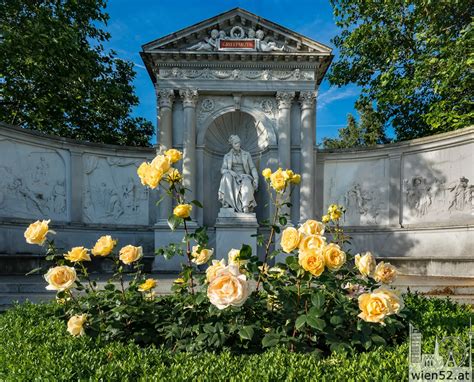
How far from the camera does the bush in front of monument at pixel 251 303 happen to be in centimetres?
254

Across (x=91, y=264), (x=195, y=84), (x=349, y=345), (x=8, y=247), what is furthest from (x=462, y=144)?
(x=8, y=247)

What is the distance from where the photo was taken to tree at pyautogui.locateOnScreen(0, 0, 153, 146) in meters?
14.3

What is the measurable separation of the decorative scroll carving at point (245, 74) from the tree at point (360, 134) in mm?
17013

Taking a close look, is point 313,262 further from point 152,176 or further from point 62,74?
point 62,74

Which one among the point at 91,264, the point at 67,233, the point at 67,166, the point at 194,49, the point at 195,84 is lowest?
the point at 91,264

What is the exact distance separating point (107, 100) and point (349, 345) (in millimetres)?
17112

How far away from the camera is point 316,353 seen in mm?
2742

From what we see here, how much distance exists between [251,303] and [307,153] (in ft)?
40.4

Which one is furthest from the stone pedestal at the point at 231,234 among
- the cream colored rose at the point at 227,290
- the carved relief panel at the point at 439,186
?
the cream colored rose at the point at 227,290

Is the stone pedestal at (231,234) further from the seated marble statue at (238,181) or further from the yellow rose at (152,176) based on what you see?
the yellow rose at (152,176)

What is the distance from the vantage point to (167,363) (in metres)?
2.59

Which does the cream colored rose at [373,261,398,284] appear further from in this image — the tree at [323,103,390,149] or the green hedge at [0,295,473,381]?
the tree at [323,103,390,149]

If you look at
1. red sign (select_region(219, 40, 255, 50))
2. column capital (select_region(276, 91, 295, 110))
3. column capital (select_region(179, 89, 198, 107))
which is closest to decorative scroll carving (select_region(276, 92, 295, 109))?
column capital (select_region(276, 91, 295, 110))

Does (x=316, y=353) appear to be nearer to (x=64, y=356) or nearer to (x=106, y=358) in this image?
(x=106, y=358)
